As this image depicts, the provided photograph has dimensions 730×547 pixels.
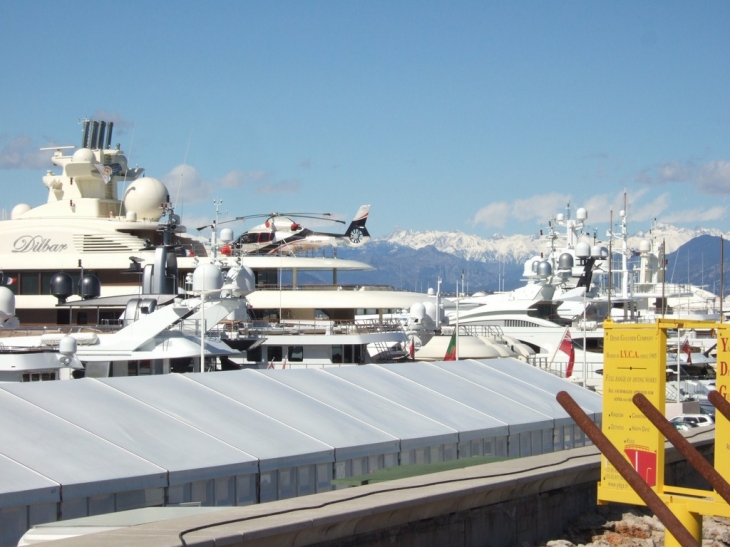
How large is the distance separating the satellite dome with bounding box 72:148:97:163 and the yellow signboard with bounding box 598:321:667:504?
44010mm

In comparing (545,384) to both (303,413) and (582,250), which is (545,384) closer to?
(303,413)

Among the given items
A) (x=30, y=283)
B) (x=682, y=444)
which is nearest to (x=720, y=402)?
(x=682, y=444)

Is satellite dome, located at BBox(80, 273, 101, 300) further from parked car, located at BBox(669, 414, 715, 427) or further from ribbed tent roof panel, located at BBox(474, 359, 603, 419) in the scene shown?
parked car, located at BBox(669, 414, 715, 427)

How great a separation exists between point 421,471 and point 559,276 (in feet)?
142

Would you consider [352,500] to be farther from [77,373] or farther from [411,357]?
[411,357]

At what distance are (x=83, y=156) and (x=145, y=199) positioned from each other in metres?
4.06

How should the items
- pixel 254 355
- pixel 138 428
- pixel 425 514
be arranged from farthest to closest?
pixel 254 355
pixel 138 428
pixel 425 514

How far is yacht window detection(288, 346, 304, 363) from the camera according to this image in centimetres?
3828

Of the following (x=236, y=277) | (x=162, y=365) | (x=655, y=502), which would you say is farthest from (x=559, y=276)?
(x=655, y=502)

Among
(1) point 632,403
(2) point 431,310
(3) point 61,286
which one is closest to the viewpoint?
(1) point 632,403

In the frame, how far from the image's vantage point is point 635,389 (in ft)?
38.9

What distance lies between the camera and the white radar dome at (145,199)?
51.4 m

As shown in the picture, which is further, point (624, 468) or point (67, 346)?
point (67, 346)

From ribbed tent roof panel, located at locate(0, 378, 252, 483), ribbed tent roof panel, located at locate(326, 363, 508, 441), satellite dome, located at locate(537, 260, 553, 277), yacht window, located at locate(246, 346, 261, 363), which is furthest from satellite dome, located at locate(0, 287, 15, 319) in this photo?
satellite dome, located at locate(537, 260, 553, 277)
